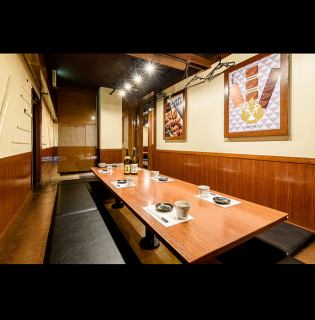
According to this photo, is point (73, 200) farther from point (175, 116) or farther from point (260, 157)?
point (175, 116)

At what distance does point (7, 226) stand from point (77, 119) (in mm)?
5116

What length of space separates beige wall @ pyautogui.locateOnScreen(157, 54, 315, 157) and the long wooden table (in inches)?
60.0

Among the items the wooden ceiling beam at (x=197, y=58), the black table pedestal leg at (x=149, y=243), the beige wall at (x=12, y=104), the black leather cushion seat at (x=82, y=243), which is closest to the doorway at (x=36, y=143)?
the beige wall at (x=12, y=104)

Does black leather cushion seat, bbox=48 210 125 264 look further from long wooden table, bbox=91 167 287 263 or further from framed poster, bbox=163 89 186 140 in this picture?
framed poster, bbox=163 89 186 140

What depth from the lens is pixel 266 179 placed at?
267cm

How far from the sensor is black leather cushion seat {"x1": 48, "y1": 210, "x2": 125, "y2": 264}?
1215mm

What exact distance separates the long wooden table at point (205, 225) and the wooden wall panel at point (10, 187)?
1.78 metres

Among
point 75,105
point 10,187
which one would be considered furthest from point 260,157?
point 75,105

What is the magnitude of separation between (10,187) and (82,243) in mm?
2005

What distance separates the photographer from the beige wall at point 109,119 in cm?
636

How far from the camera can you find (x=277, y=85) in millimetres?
2438

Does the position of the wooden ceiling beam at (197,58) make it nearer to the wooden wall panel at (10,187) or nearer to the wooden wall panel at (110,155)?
the wooden wall panel at (10,187)
